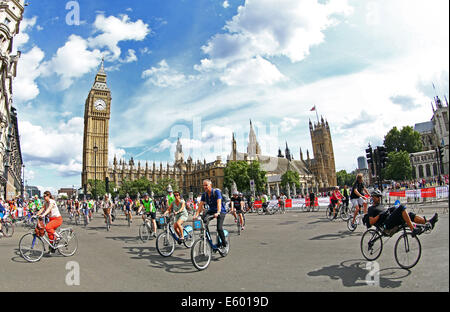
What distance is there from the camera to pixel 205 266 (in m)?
5.95

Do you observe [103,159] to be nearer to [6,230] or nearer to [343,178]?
[6,230]

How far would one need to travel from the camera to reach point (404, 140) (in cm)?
7588

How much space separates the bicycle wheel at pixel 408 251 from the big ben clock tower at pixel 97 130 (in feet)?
359

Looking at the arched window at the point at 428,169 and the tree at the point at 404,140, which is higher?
the tree at the point at 404,140

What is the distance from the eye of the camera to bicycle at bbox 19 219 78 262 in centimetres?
733

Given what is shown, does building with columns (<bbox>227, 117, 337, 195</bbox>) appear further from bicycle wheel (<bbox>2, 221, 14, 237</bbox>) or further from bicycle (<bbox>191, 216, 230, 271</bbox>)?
bicycle (<bbox>191, 216, 230, 271</bbox>)

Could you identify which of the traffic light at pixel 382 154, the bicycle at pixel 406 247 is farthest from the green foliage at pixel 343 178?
the bicycle at pixel 406 247

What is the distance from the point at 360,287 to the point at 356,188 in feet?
21.6

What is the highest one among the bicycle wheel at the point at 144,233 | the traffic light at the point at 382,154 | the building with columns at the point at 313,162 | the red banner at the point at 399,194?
the building with columns at the point at 313,162

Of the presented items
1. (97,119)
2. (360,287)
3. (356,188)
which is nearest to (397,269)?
(360,287)

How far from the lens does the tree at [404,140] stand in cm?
7531

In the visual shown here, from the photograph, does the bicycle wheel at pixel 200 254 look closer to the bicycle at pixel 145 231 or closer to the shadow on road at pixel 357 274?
the shadow on road at pixel 357 274

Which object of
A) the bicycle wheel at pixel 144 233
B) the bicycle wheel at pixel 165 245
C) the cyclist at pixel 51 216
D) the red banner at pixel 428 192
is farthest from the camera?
the red banner at pixel 428 192
